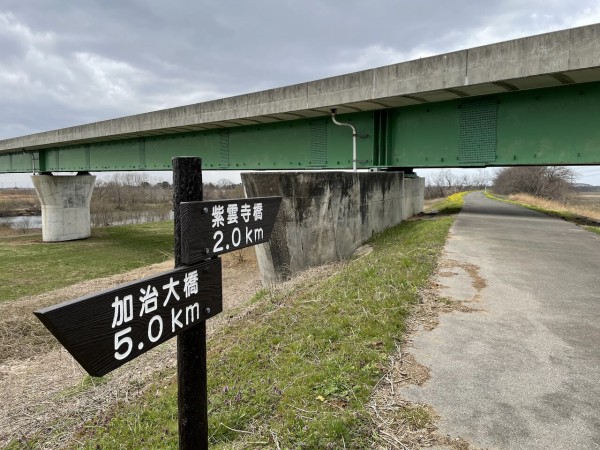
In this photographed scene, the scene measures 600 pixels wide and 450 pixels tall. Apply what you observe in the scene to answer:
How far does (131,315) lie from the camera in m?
1.64

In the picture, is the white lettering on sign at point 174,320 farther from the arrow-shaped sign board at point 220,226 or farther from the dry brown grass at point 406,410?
the dry brown grass at point 406,410

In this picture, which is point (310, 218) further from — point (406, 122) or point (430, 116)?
point (430, 116)

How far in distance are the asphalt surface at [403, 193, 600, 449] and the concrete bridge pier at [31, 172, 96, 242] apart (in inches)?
1209

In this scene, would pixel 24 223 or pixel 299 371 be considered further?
pixel 24 223

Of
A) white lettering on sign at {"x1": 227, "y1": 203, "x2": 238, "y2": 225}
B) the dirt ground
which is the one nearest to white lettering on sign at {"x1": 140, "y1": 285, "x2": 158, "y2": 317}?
white lettering on sign at {"x1": 227, "y1": 203, "x2": 238, "y2": 225}

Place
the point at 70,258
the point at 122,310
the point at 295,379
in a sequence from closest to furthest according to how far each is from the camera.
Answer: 1. the point at 122,310
2. the point at 295,379
3. the point at 70,258

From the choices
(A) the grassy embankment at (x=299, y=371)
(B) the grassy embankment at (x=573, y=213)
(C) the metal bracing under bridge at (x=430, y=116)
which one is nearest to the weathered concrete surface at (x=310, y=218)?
(A) the grassy embankment at (x=299, y=371)

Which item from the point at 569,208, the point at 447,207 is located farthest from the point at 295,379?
the point at 569,208

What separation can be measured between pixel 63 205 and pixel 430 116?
93.5ft

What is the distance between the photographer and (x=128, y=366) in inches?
217

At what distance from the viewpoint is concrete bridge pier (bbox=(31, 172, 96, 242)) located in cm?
2918

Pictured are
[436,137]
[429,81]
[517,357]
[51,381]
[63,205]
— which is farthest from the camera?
[63,205]

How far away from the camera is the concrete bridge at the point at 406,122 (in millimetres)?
8828

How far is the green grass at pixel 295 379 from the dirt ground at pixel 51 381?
42 cm
